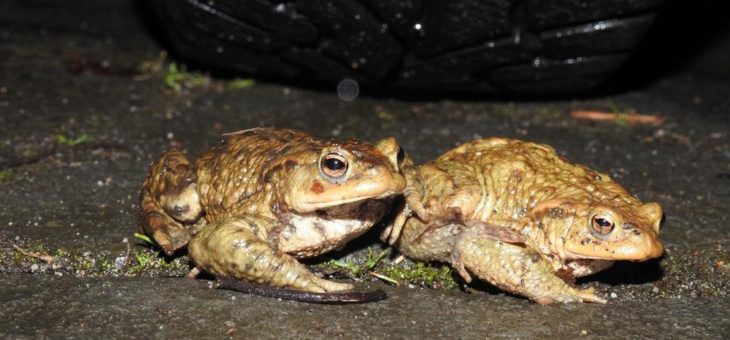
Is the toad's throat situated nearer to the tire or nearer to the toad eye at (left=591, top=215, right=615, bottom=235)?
the toad eye at (left=591, top=215, right=615, bottom=235)

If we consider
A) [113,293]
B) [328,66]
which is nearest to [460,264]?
A: [113,293]

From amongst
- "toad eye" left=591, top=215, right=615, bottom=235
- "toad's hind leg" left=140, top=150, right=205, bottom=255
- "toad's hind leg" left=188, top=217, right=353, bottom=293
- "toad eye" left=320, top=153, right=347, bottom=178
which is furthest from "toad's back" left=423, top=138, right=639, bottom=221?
"toad's hind leg" left=140, top=150, right=205, bottom=255

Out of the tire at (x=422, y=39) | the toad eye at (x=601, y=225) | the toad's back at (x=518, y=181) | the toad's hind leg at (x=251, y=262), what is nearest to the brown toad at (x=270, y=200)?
the toad's hind leg at (x=251, y=262)

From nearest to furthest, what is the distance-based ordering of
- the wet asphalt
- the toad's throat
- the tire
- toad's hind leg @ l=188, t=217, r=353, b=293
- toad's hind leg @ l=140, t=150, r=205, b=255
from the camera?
the wet asphalt, toad's hind leg @ l=188, t=217, r=353, b=293, the toad's throat, toad's hind leg @ l=140, t=150, r=205, b=255, the tire

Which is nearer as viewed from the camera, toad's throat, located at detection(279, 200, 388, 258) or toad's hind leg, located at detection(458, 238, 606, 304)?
toad's hind leg, located at detection(458, 238, 606, 304)

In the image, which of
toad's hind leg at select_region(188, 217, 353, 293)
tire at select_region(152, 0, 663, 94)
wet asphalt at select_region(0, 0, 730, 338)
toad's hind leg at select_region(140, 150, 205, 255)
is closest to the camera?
wet asphalt at select_region(0, 0, 730, 338)
